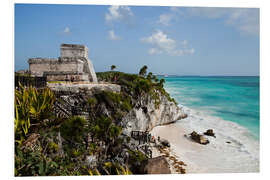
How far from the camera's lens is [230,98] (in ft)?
16.3

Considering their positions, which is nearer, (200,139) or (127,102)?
(127,102)

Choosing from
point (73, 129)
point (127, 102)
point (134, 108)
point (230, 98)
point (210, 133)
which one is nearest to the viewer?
point (73, 129)

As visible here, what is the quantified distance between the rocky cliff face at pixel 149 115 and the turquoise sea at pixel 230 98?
4.56 feet

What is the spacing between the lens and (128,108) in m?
5.59

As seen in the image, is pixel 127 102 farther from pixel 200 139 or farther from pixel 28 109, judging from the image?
pixel 200 139

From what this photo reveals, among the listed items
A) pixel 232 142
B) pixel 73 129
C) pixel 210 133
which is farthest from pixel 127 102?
pixel 232 142

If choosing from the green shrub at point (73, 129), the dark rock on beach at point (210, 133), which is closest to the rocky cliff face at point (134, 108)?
the green shrub at point (73, 129)

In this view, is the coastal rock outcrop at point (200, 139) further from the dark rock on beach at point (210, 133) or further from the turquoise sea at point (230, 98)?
the turquoise sea at point (230, 98)

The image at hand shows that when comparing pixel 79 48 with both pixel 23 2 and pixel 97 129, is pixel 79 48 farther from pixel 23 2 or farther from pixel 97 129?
pixel 97 129

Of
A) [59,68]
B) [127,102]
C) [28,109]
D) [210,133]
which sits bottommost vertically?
[210,133]

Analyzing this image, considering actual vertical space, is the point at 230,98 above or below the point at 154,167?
above

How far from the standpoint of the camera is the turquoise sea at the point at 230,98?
314 cm

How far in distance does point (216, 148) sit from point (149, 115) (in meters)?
3.50
